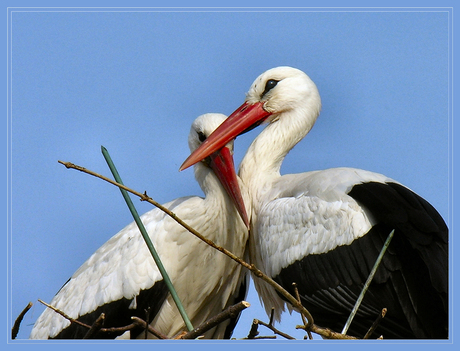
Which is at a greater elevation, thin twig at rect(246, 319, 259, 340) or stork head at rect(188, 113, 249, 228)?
stork head at rect(188, 113, 249, 228)

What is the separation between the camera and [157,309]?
4016mm

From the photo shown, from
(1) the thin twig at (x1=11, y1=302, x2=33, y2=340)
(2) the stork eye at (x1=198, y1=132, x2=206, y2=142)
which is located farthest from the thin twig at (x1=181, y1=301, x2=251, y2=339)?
(2) the stork eye at (x1=198, y1=132, x2=206, y2=142)

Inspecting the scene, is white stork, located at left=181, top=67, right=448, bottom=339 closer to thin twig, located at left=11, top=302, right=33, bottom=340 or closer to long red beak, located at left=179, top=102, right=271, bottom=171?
long red beak, located at left=179, top=102, right=271, bottom=171

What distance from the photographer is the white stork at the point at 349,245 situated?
3537 mm

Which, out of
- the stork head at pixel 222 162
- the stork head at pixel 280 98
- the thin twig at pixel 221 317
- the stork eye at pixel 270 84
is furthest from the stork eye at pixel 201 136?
the thin twig at pixel 221 317

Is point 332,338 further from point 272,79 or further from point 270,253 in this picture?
point 272,79

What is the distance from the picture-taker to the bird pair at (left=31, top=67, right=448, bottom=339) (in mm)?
3578

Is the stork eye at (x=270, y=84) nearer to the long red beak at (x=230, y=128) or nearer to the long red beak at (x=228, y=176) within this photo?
the long red beak at (x=230, y=128)

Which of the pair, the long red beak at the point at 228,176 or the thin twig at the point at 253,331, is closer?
the thin twig at the point at 253,331

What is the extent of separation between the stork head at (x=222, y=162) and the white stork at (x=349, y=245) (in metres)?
0.06

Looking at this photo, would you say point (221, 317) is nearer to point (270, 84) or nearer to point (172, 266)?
point (172, 266)

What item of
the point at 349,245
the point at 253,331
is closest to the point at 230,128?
the point at 349,245

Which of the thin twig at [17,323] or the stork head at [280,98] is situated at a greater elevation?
the stork head at [280,98]

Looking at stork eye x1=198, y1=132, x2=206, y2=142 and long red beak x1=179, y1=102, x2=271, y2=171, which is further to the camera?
stork eye x1=198, y1=132, x2=206, y2=142
